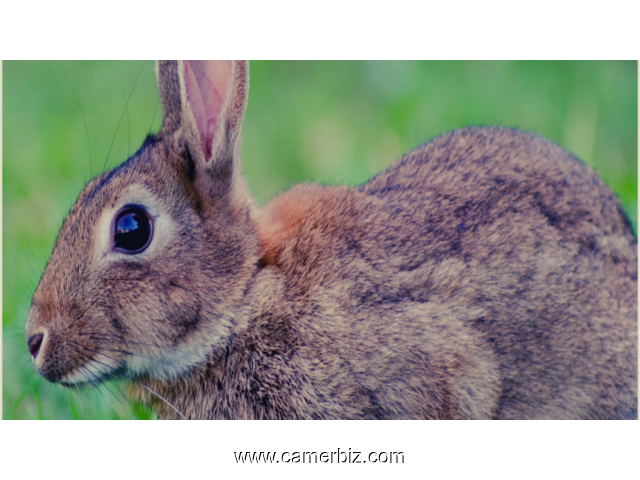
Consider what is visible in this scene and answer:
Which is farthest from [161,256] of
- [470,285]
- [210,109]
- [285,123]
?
[285,123]

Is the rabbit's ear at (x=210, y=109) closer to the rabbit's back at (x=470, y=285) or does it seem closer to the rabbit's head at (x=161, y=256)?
the rabbit's head at (x=161, y=256)

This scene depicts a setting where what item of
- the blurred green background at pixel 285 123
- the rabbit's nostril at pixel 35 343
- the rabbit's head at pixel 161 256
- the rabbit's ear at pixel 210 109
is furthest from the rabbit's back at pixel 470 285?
the rabbit's nostril at pixel 35 343

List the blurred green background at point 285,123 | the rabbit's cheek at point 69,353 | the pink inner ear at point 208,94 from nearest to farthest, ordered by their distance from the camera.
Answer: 1. the rabbit's cheek at point 69,353
2. the pink inner ear at point 208,94
3. the blurred green background at point 285,123

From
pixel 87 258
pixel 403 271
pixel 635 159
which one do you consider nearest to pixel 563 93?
pixel 635 159

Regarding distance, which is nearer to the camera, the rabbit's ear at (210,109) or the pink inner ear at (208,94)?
the rabbit's ear at (210,109)

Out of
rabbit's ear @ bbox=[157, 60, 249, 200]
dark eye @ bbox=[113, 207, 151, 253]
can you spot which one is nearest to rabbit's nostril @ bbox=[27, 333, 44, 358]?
dark eye @ bbox=[113, 207, 151, 253]

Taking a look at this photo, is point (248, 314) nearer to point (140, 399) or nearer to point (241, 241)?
point (241, 241)

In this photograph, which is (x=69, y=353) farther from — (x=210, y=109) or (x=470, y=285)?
(x=470, y=285)

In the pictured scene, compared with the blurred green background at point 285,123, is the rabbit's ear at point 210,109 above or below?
below
